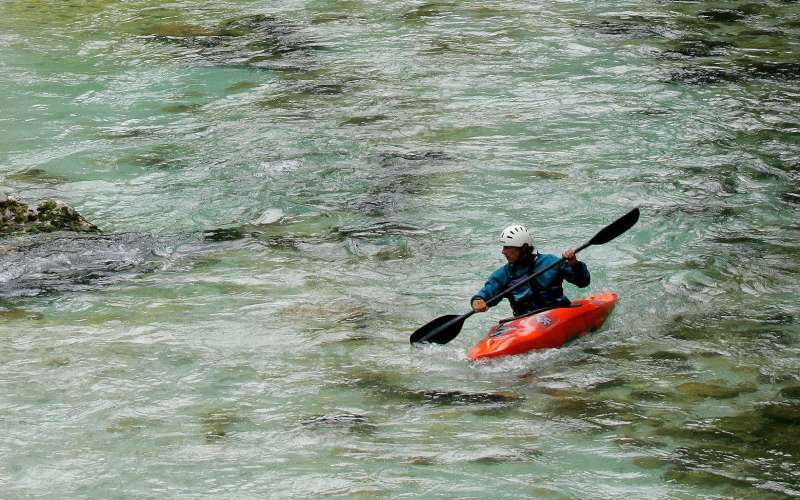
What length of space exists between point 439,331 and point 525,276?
840 mm

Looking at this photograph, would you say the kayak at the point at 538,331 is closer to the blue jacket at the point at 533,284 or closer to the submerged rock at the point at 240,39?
the blue jacket at the point at 533,284

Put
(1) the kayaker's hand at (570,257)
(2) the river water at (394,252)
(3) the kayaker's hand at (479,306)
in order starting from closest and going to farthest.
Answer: (2) the river water at (394,252), (1) the kayaker's hand at (570,257), (3) the kayaker's hand at (479,306)

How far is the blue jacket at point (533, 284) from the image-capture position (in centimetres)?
864

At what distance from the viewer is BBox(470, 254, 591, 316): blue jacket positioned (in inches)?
340

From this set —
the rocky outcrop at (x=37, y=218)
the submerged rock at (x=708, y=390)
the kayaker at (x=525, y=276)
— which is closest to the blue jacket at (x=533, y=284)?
the kayaker at (x=525, y=276)

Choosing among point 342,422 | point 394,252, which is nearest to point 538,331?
point 342,422

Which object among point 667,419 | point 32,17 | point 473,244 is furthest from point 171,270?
point 32,17

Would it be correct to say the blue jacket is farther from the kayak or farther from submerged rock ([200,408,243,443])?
submerged rock ([200,408,243,443])

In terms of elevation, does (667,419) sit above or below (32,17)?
below

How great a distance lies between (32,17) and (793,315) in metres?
16.4

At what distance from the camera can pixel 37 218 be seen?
1084 centimetres

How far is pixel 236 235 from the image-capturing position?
1119 cm

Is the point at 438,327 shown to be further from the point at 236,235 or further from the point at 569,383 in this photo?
the point at 236,235

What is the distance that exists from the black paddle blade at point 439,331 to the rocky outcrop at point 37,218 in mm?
4206
